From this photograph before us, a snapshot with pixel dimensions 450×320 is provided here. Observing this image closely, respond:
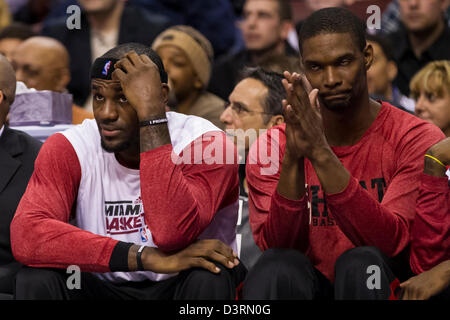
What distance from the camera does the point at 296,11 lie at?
6355 millimetres

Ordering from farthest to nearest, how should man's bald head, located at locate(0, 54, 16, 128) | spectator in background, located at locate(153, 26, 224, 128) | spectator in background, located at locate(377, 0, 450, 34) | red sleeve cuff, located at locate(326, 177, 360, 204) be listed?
spectator in background, located at locate(377, 0, 450, 34), spectator in background, located at locate(153, 26, 224, 128), man's bald head, located at locate(0, 54, 16, 128), red sleeve cuff, located at locate(326, 177, 360, 204)

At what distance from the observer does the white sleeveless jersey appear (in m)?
2.77

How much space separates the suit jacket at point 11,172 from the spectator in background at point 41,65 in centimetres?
134

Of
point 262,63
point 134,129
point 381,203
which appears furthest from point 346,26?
point 262,63

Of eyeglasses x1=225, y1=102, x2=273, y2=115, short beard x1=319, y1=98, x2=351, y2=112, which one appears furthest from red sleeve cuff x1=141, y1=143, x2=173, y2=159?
eyeglasses x1=225, y1=102, x2=273, y2=115

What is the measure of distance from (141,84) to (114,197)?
19.5 inches

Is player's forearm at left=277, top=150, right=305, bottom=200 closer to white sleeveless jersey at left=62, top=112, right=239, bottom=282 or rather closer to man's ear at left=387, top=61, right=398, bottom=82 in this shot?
white sleeveless jersey at left=62, top=112, right=239, bottom=282

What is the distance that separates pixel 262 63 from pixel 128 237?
214 cm

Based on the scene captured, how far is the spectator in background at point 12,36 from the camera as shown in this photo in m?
5.16

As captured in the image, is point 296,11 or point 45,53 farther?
point 296,11

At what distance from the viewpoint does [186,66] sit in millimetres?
4605

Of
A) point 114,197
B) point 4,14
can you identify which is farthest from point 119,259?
point 4,14
